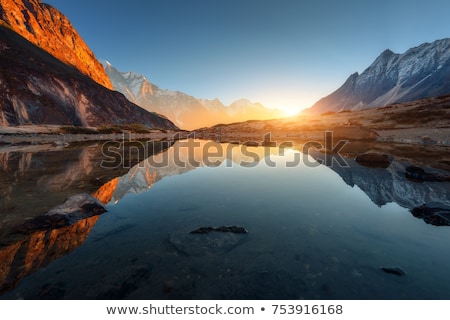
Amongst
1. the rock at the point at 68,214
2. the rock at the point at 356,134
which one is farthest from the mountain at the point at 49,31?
the rock at the point at 68,214

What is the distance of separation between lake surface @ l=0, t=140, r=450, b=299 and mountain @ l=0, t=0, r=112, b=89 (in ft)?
483

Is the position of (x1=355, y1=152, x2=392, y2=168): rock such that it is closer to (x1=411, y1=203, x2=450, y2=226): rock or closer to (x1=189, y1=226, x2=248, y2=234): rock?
(x1=411, y1=203, x2=450, y2=226): rock

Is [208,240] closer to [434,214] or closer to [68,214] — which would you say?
[68,214]

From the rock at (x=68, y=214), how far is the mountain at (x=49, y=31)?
14564 cm

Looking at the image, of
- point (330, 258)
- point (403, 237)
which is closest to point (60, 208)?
point (330, 258)

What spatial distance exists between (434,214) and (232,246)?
8.52 meters

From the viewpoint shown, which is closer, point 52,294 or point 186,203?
point 52,294

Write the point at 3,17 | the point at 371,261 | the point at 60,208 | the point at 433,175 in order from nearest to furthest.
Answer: the point at 371,261 < the point at 60,208 < the point at 433,175 < the point at 3,17

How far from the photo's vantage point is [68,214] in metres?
9.46

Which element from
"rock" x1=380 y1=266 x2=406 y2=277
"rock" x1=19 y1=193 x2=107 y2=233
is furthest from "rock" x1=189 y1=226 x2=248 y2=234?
"rock" x1=19 y1=193 x2=107 y2=233

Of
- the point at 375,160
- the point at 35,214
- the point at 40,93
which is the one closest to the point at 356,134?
the point at 375,160
